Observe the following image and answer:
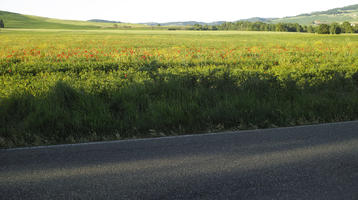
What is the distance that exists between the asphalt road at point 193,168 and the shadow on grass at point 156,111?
0.66m

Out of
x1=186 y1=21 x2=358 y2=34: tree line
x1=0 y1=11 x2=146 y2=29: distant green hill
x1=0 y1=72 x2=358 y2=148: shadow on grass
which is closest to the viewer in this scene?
x1=0 y1=72 x2=358 y2=148: shadow on grass

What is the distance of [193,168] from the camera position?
263 cm

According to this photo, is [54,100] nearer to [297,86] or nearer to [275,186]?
[275,186]

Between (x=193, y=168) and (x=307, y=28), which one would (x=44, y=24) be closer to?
(x=307, y=28)

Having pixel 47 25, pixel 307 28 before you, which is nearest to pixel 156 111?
pixel 307 28

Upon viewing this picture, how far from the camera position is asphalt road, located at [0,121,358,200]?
88.0 inches

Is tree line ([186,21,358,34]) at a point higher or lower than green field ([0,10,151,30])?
lower

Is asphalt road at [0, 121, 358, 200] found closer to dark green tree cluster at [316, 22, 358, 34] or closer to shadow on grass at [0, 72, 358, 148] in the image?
shadow on grass at [0, 72, 358, 148]

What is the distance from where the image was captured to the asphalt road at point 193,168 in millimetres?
2234

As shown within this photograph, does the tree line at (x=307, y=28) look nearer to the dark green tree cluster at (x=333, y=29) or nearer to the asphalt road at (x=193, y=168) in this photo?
the dark green tree cluster at (x=333, y=29)

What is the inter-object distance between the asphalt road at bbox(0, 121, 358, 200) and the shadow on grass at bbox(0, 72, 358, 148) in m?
0.66

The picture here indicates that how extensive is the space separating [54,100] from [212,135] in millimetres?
3454

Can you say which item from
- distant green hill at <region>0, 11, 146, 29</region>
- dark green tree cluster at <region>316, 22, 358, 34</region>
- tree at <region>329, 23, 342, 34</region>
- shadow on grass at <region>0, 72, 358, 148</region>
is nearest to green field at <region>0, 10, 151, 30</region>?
distant green hill at <region>0, 11, 146, 29</region>

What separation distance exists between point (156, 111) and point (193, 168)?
2095mm
